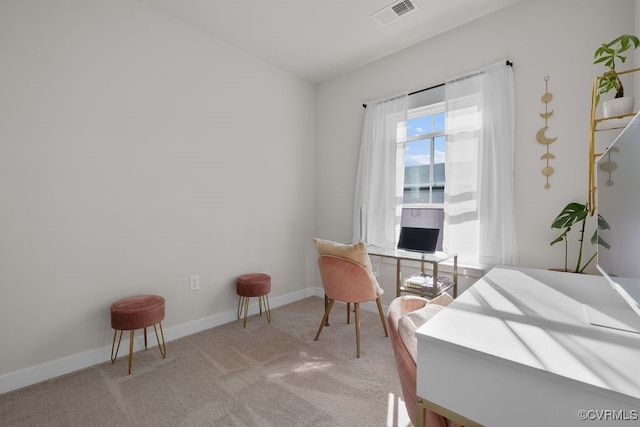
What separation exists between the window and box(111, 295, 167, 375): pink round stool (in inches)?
94.3

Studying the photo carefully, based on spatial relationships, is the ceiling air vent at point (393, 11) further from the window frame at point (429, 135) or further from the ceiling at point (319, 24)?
the window frame at point (429, 135)

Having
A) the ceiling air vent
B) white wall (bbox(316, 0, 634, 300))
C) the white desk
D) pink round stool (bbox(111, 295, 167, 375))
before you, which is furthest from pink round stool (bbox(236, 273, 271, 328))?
the ceiling air vent

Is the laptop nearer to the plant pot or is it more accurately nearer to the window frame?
the window frame

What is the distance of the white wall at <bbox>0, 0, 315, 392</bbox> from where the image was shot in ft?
5.88

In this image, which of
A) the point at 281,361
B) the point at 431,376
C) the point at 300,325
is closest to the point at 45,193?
the point at 281,361

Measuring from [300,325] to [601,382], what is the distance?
7.95 feet

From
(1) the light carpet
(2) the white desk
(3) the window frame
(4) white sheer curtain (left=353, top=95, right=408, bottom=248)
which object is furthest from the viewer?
(4) white sheer curtain (left=353, top=95, right=408, bottom=248)

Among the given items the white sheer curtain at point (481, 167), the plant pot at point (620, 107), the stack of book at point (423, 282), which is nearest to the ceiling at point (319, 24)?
the white sheer curtain at point (481, 167)

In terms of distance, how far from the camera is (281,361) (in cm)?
210

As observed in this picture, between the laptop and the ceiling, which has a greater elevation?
the ceiling

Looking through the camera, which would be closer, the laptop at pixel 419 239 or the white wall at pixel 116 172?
the white wall at pixel 116 172

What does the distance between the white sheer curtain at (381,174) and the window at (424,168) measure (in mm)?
108

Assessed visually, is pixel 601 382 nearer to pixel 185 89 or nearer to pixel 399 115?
pixel 399 115

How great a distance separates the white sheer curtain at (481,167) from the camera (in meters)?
2.28
